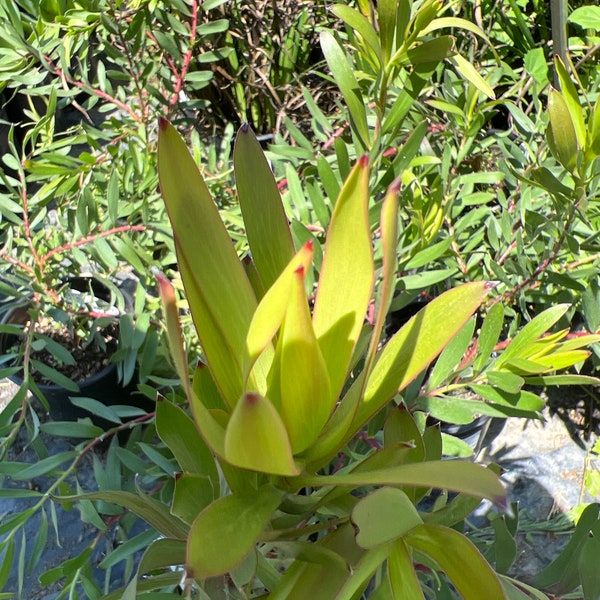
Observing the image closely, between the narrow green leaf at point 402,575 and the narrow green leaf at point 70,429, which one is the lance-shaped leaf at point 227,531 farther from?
the narrow green leaf at point 70,429

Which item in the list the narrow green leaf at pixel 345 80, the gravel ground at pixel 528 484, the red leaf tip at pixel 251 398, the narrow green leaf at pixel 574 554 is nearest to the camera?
the red leaf tip at pixel 251 398

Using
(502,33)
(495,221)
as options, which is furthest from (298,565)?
(502,33)

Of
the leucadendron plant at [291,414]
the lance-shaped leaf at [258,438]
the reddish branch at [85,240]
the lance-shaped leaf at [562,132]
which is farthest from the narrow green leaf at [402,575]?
the reddish branch at [85,240]

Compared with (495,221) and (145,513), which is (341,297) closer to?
(145,513)

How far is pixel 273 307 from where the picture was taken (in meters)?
0.33

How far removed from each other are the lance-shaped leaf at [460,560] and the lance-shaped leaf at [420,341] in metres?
0.09

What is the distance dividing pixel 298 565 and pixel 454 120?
27.6 inches

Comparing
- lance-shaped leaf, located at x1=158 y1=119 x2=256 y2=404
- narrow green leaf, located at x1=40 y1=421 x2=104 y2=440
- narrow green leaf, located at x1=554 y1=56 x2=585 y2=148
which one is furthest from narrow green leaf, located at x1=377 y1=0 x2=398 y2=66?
narrow green leaf, located at x1=40 y1=421 x2=104 y2=440

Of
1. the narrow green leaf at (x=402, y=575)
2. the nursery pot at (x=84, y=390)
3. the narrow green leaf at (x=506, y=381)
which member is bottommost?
the nursery pot at (x=84, y=390)

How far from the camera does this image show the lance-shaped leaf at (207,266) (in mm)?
394

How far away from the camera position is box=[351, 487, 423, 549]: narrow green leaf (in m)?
0.34

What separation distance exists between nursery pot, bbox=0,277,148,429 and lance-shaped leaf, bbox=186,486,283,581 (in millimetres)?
670

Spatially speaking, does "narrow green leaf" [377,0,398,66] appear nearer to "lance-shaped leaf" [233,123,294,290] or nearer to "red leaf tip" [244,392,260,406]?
"lance-shaped leaf" [233,123,294,290]

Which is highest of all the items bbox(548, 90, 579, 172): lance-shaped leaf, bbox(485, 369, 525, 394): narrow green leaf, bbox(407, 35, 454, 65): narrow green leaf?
bbox(407, 35, 454, 65): narrow green leaf
